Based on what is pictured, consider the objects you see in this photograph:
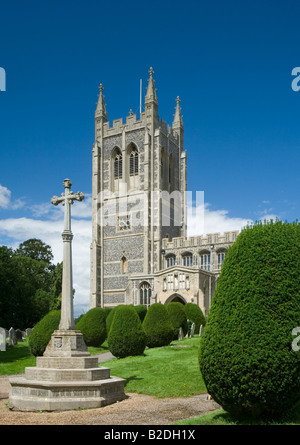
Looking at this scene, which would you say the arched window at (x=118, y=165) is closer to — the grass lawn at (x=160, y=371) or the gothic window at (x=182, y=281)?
the gothic window at (x=182, y=281)

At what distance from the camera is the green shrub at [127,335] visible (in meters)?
19.5

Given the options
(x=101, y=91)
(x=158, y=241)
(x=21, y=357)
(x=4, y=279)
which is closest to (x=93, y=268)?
(x=158, y=241)

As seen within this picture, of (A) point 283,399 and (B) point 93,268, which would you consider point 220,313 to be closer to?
(A) point 283,399

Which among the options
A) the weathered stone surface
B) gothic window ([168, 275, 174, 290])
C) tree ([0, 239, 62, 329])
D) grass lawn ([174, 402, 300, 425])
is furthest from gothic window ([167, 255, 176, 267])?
grass lawn ([174, 402, 300, 425])

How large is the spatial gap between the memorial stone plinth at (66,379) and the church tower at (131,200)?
3416 centimetres

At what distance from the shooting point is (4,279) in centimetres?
3712

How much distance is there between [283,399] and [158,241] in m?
41.8

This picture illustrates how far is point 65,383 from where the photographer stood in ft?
35.1

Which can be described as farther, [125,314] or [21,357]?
[21,357]

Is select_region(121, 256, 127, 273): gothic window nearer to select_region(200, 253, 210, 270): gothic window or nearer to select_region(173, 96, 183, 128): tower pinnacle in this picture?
select_region(200, 253, 210, 270): gothic window

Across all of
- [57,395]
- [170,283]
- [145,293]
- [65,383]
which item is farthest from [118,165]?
[57,395]

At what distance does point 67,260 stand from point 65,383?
11.1ft

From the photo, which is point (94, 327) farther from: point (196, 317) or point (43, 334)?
point (196, 317)

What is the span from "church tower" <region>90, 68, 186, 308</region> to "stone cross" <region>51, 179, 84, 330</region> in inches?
1321
